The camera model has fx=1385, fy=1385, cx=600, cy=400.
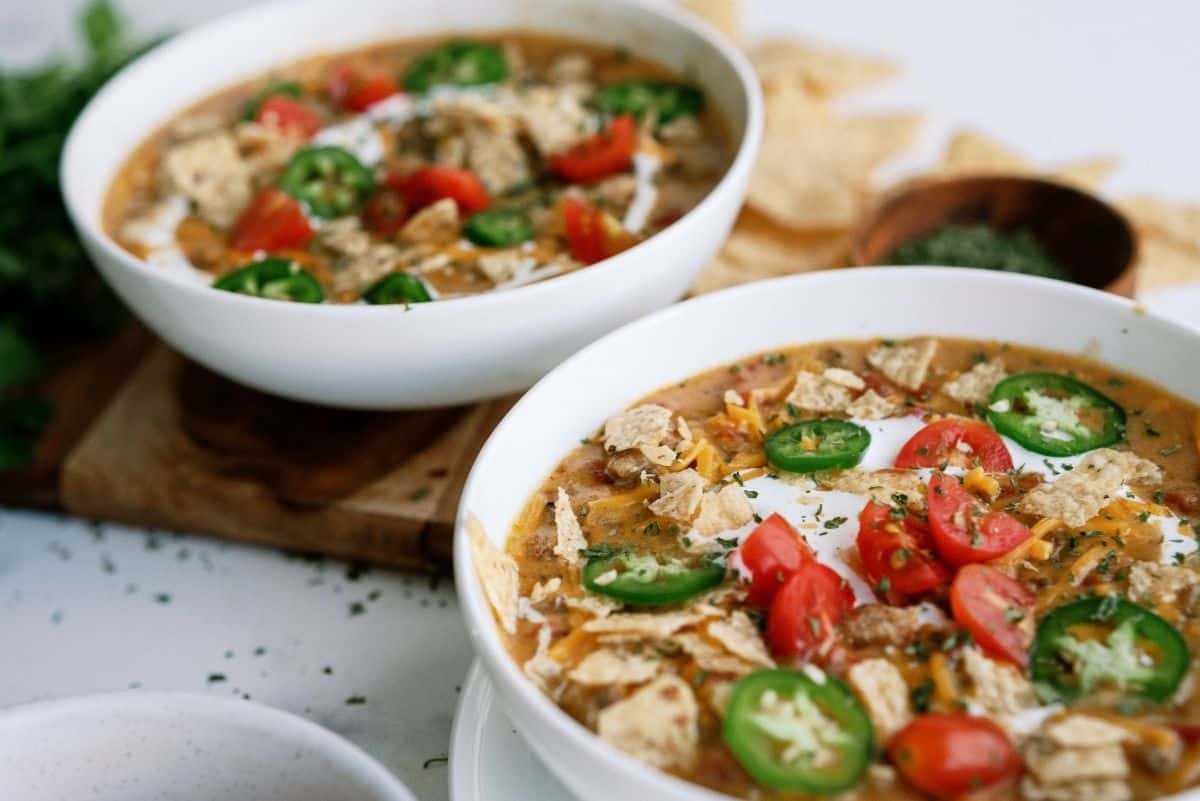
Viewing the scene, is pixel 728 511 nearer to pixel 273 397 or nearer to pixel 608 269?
pixel 608 269

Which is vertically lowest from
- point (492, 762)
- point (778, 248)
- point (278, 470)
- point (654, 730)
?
point (278, 470)

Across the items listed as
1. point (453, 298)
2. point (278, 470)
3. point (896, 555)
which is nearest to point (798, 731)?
point (896, 555)

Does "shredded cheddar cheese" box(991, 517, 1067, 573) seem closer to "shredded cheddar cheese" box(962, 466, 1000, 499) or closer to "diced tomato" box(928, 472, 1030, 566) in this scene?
"diced tomato" box(928, 472, 1030, 566)

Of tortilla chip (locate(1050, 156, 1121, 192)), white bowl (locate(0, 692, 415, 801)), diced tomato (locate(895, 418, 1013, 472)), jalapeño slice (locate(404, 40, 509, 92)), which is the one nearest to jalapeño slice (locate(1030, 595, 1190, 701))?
diced tomato (locate(895, 418, 1013, 472))

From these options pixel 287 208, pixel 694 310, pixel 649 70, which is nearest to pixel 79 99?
pixel 287 208

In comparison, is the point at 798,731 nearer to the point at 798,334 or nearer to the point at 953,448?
the point at 953,448

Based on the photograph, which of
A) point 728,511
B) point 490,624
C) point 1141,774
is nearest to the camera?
point 1141,774
